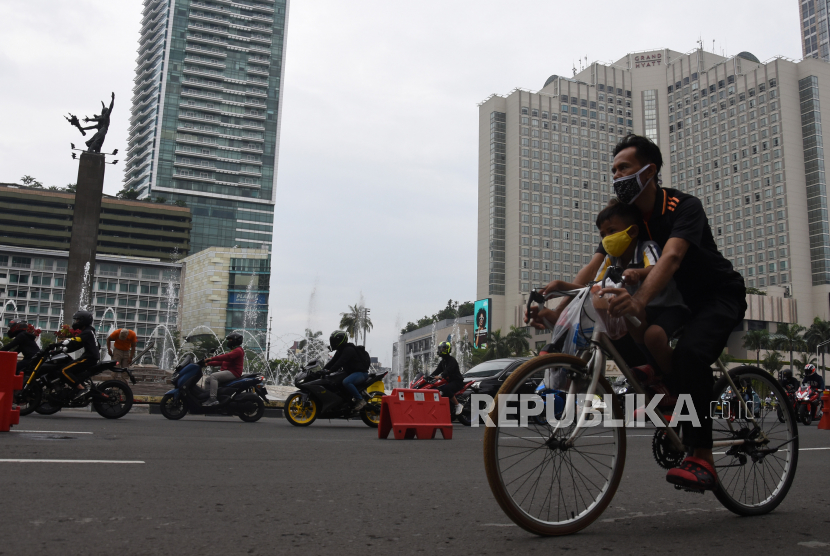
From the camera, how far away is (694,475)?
3.12 m

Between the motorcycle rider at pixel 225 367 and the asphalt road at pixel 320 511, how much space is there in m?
6.23

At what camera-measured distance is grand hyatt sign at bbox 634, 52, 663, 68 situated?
5408 inches

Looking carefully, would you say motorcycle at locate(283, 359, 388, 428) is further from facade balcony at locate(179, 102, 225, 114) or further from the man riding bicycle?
facade balcony at locate(179, 102, 225, 114)

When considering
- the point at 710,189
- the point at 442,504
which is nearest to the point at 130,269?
the point at 710,189

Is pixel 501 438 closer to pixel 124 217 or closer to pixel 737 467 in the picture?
pixel 737 467

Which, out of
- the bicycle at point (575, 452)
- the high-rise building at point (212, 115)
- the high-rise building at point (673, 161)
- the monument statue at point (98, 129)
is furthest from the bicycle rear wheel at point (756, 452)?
the high-rise building at point (212, 115)

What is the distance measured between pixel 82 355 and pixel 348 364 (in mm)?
4126

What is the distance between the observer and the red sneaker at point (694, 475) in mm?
3113

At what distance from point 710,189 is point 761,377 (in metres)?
134

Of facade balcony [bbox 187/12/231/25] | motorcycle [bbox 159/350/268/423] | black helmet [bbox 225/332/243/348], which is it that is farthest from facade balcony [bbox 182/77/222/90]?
motorcycle [bbox 159/350/268/423]

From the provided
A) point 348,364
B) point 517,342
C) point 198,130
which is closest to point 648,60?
point 517,342

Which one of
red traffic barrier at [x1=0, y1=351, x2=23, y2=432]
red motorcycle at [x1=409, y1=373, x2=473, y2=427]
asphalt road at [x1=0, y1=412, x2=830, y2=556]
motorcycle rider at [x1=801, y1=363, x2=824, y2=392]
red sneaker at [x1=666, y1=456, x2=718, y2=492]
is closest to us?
asphalt road at [x1=0, y1=412, x2=830, y2=556]

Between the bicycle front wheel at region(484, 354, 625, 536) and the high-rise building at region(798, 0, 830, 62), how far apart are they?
653 ft

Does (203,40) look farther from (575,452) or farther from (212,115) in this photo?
(575,452)
